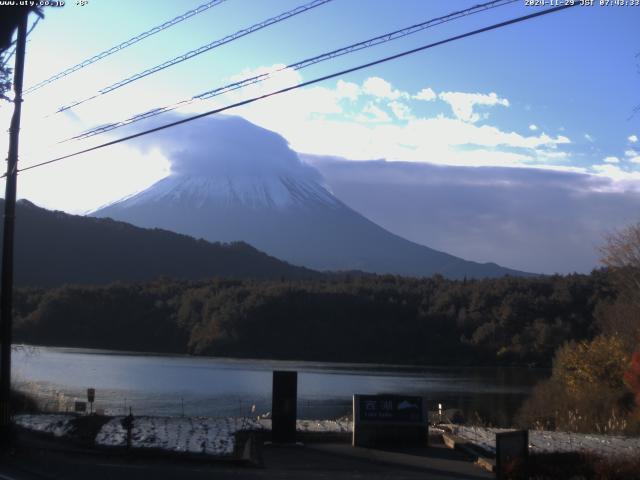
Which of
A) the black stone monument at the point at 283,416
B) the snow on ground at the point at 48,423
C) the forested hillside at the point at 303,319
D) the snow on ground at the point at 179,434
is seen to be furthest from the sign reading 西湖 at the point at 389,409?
the forested hillside at the point at 303,319

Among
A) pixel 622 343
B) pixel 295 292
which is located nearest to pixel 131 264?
pixel 295 292

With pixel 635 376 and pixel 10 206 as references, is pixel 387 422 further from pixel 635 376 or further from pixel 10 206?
pixel 635 376

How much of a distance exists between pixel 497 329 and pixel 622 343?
25.6m

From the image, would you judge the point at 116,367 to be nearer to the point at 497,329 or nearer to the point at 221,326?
the point at 221,326

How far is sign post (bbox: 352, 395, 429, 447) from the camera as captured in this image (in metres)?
17.2

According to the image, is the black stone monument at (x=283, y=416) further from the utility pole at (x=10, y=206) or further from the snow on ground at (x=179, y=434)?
the utility pole at (x=10, y=206)

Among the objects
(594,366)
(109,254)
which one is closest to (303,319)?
(109,254)

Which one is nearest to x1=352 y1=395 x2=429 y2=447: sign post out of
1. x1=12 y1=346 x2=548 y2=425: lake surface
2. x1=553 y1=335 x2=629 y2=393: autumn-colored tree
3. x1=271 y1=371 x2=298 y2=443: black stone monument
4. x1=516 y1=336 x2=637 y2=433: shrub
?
x1=271 y1=371 x2=298 y2=443: black stone monument

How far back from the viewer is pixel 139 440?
16281 mm

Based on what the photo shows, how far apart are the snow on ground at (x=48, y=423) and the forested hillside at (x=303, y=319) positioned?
47.3 meters

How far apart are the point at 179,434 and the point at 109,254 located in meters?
77.9

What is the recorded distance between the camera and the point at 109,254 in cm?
9219

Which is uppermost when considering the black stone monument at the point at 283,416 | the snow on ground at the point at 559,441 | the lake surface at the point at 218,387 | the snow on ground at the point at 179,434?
the black stone monument at the point at 283,416

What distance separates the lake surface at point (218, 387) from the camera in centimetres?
3088
